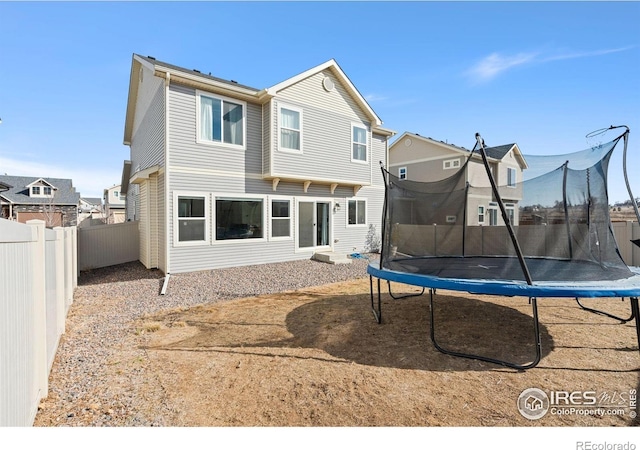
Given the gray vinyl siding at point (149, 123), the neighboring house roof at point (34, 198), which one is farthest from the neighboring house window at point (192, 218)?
the neighboring house roof at point (34, 198)

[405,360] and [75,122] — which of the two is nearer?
[405,360]

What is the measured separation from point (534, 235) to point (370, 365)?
3336mm

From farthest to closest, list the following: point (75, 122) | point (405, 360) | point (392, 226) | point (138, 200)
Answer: point (75, 122) → point (138, 200) → point (392, 226) → point (405, 360)

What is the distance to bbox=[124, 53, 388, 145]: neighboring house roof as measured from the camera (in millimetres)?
7875

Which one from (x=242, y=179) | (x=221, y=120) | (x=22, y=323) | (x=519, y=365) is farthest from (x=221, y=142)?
(x=519, y=365)

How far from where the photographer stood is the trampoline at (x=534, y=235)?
127 inches

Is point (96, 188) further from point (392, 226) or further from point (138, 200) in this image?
point (392, 226)

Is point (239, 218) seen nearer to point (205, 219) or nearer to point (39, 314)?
point (205, 219)

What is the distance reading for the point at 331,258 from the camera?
998 centimetres

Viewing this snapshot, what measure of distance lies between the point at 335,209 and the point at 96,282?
7.81 m

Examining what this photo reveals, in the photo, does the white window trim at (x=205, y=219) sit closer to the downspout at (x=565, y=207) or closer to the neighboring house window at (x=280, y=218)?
the neighboring house window at (x=280, y=218)

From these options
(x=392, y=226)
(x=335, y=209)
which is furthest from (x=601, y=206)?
(x=335, y=209)

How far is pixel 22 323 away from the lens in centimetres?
208

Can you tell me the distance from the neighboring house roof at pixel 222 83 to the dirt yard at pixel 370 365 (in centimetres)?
626
